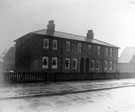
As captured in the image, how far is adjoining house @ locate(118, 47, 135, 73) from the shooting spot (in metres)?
46.4

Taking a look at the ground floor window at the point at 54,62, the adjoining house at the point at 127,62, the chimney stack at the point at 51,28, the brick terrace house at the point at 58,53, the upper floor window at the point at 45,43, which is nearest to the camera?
the brick terrace house at the point at 58,53

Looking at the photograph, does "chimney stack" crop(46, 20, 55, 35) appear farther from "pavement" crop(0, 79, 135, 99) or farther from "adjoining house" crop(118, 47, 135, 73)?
"adjoining house" crop(118, 47, 135, 73)

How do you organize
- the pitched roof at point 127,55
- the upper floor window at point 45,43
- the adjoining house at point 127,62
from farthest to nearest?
the pitched roof at point 127,55 → the adjoining house at point 127,62 → the upper floor window at point 45,43

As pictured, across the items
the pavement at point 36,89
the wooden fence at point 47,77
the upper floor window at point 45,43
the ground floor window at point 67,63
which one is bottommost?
the pavement at point 36,89

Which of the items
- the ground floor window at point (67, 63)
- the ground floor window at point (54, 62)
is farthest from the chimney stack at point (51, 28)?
the ground floor window at point (67, 63)

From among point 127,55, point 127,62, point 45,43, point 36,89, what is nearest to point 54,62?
point 45,43

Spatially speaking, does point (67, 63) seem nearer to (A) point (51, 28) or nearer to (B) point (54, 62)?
(B) point (54, 62)

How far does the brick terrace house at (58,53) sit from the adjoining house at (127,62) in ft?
47.3

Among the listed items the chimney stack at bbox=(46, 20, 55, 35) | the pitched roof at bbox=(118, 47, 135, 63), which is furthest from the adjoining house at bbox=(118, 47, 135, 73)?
the chimney stack at bbox=(46, 20, 55, 35)

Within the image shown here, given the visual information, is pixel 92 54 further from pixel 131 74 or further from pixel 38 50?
pixel 38 50

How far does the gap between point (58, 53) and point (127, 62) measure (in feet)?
88.3

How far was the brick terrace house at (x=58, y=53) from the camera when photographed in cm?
2189

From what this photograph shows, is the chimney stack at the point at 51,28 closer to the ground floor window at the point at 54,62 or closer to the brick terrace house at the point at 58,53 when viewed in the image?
the brick terrace house at the point at 58,53

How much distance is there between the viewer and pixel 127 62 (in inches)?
1852
